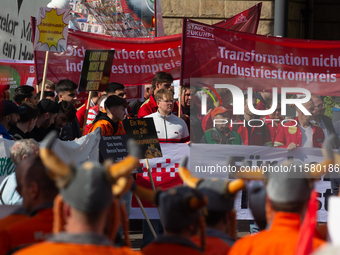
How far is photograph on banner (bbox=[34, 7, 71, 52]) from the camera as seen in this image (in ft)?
22.2

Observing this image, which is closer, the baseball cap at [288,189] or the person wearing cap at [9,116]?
the baseball cap at [288,189]

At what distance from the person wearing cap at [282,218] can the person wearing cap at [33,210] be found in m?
0.86

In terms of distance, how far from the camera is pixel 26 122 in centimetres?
532

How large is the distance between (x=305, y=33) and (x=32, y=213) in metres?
12.4

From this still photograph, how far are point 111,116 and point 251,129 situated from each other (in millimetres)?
1563

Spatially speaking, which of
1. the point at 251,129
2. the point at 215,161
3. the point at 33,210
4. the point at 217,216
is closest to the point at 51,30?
the point at 215,161

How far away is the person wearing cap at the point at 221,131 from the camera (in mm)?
5730

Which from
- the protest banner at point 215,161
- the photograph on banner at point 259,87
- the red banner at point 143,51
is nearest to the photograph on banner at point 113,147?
the protest banner at point 215,161

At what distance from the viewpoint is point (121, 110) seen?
5.75 m

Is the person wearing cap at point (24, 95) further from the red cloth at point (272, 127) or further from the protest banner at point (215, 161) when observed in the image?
the red cloth at point (272, 127)

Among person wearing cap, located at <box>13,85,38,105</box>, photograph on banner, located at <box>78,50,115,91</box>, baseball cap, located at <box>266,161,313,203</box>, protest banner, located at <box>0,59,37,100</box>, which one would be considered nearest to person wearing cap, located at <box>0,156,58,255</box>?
A: baseball cap, located at <box>266,161,313,203</box>

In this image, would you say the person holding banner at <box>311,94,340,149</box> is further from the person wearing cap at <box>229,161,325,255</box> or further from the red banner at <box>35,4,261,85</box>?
the person wearing cap at <box>229,161,325,255</box>

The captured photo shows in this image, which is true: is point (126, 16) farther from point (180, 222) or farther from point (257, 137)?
point (180, 222)

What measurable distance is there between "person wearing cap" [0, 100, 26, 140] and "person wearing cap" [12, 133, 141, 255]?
129 inches
